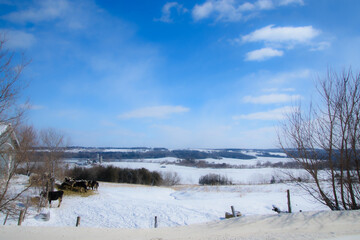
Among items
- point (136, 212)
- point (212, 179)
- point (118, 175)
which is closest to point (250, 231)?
point (136, 212)

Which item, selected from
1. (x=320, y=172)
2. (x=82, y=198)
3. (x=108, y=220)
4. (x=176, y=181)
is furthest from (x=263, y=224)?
(x=176, y=181)

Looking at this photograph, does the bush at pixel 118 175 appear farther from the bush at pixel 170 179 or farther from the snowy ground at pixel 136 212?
the snowy ground at pixel 136 212

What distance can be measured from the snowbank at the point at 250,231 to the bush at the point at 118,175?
5062 cm

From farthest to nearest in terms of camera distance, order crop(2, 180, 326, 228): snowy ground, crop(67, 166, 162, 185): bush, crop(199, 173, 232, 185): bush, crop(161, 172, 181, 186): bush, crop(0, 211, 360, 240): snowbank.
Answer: crop(199, 173, 232, 185): bush, crop(161, 172, 181, 186): bush, crop(67, 166, 162, 185): bush, crop(2, 180, 326, 228): snowy ground, crop(0, 211, 360, 240): snowbank

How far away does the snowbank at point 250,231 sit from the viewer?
4853 millimetres

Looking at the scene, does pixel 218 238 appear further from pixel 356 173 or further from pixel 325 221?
pixel 356 173

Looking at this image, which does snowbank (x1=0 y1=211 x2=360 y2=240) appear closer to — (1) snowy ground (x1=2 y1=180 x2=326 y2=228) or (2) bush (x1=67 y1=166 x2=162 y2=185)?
(1) snowy ground (x1=2 y1=180 x2=326 y2=228)

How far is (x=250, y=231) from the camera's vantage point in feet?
17.5

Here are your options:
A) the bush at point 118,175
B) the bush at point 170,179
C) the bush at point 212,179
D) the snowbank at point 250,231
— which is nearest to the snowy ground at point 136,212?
the snowbank at point 250,231

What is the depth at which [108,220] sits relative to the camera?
54.0 ft

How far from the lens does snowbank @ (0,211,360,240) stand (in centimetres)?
485

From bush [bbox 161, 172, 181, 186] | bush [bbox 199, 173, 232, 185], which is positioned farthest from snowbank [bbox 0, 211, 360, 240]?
bush [bbox 199, 173, 232, 185]

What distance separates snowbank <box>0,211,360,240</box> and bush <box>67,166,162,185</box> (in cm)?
Answer: 5062

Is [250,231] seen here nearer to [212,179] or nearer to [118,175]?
[118,175]
